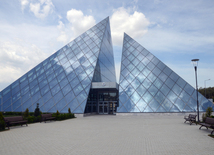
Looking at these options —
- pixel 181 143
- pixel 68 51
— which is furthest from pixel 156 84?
pixel 181 143

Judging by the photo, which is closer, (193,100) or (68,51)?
(193,100)

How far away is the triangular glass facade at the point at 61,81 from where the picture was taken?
23.5m

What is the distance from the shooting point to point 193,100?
80.3 feet

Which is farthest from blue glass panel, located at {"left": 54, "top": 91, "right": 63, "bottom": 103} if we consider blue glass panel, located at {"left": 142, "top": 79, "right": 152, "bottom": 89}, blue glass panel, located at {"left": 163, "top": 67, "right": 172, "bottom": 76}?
blue glass panel, located at {"left": 163, "top": 67, "right": 172, "bottom": 76}

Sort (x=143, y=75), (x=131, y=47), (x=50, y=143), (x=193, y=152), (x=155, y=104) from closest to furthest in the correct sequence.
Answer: (x=193, y=152) → (x=50, y=143) → (x=155, y=104) → (x=143, y=75) → (x=131, y=47)

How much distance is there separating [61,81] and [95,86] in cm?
569

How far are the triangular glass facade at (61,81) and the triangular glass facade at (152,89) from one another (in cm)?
534

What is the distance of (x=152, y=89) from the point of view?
25.7 m

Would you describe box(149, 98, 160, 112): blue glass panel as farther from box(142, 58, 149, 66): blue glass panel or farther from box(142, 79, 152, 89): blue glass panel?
box(142, 58, 149, 66): blue glass panel

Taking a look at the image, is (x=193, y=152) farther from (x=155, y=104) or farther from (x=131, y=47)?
(x=131, y=47)

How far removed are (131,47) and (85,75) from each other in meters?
12.2

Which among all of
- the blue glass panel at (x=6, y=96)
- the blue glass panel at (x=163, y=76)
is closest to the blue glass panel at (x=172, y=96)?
the blue glass panel at (x=163, y=76)

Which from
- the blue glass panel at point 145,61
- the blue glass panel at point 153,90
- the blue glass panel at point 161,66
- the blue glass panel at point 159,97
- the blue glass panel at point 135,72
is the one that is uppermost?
the blue glass panel at point 145,61

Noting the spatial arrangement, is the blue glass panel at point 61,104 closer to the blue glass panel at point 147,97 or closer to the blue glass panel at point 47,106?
the blue glass panel at point 47,106
